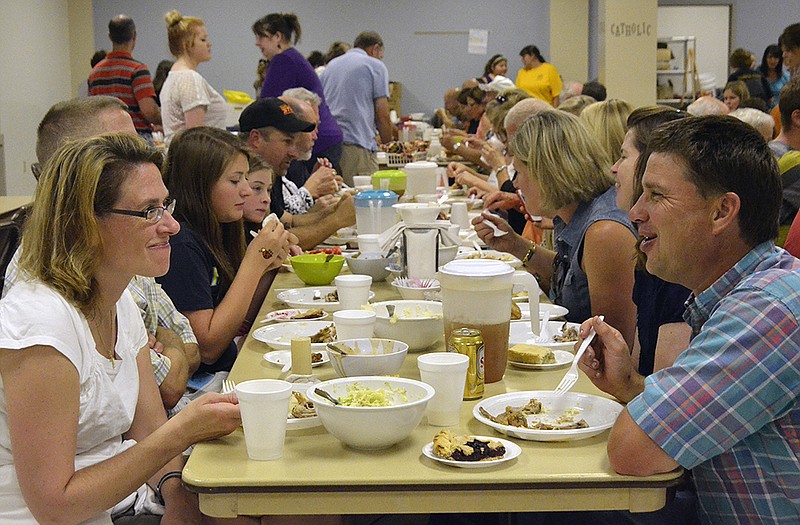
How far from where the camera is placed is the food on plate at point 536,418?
5.27 feet

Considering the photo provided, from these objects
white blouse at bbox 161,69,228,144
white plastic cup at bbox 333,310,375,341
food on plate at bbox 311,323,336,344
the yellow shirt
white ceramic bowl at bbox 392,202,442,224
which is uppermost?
the yellow shirt

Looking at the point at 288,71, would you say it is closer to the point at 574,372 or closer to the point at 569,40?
the point at 574,372

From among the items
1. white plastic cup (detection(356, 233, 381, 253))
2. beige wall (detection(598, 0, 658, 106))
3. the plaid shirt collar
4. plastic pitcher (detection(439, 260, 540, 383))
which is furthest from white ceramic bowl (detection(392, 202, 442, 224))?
beige wall (detection(598, 0, 658, 106))

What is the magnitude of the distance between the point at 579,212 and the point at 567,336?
2.13ft

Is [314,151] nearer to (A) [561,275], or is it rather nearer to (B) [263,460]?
(A) [561,275]

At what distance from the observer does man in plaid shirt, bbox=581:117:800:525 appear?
4.53ft

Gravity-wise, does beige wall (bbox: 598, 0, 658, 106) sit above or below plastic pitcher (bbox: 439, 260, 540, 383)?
above

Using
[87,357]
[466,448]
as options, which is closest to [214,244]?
[87,357]

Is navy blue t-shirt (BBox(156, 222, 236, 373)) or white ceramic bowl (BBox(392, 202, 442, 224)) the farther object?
white ceramic bowl (BBox(392, 202, 442, 224))

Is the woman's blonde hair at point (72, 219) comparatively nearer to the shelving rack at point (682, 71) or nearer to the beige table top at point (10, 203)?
the beige table top at point (10, 203)

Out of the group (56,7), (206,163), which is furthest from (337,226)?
(56,7)

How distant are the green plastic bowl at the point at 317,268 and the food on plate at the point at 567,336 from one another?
0.99m

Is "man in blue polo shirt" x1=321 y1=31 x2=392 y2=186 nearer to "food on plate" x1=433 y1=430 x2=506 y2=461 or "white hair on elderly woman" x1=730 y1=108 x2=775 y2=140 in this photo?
"white hair on elderly woman" x1=730 y1=108 x2=775 y2=140

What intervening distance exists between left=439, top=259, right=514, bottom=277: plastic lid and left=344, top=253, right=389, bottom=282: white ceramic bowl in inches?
46.4
